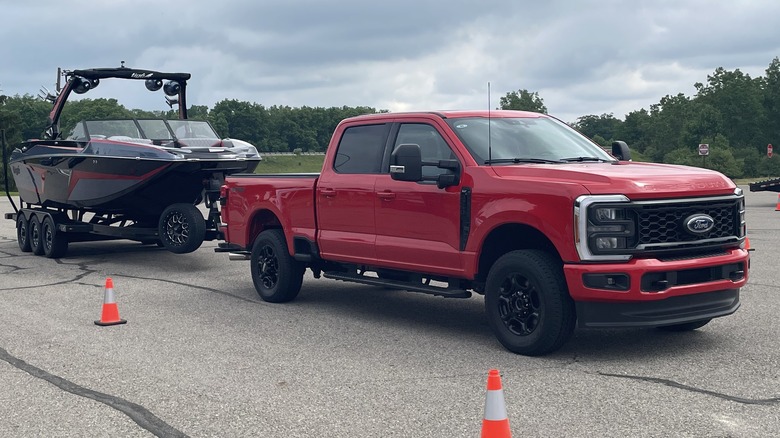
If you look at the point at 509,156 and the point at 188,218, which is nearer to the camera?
the point at 509,156

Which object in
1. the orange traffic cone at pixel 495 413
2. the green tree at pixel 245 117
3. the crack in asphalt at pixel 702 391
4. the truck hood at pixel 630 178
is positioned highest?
the green tree at pixel 245 117

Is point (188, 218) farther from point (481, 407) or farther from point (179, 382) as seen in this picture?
point (481, 407)

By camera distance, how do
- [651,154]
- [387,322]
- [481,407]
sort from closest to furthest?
[481,407], [387,322], [651,154]

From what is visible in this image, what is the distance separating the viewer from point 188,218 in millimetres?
13625

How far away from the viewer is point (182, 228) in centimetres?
1384

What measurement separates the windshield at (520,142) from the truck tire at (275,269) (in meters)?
2.70

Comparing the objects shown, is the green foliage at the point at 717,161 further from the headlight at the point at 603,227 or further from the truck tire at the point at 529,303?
the headlight at the point at 603,227

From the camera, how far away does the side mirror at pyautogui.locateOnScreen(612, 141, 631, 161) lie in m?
9.56

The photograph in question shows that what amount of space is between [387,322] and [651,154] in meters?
96.1

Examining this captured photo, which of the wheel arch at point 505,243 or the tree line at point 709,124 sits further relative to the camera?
the tree line at point 709,124

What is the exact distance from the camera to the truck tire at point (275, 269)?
34.2 ft

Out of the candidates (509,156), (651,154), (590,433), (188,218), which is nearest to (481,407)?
(590,433)

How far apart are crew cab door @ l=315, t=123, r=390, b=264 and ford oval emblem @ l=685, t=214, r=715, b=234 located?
119 inches

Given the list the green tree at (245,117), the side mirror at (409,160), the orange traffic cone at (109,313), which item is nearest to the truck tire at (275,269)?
the orange traffic cone at (109,313)
